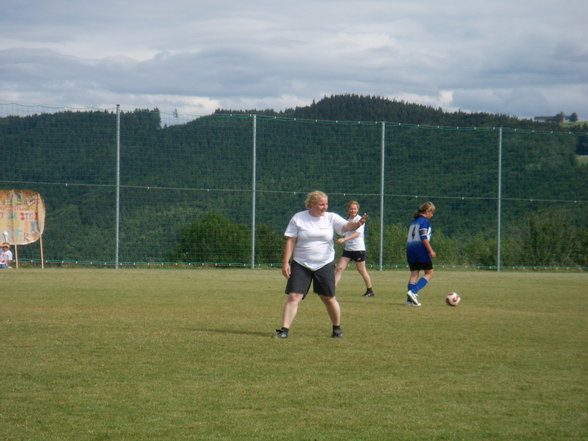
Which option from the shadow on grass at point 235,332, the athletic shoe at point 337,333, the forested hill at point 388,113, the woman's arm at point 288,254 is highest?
the forested hill at point 388,113

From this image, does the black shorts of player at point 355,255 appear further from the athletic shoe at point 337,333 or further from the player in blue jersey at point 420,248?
the athletic shoe at point 337,333

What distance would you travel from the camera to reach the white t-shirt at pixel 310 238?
1039 cm

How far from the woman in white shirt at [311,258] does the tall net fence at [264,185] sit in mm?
16314

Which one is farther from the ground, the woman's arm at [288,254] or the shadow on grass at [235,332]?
the woman's arm at [288,254]

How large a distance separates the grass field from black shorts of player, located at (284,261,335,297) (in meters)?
0.57

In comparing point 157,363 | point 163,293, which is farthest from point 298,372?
point 163,293

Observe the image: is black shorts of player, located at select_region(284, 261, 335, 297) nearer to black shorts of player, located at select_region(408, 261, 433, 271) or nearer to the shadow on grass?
the shadow on grass

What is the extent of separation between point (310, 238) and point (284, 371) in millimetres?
2705

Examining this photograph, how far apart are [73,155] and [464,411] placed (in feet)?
73.5

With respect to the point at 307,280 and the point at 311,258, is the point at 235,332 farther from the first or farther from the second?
the point at 311,258

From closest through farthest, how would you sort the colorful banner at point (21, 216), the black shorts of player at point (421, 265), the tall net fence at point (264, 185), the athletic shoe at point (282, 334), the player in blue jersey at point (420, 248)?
the athletic shoe at point (282, 334)
the player in blue jersey at point (420, 248)
the black shorts of player at point (421, 265)
the colorful banner at point (21, 216)
the tall net fence at point (264, 185)

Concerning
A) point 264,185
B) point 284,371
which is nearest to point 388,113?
point 264,185

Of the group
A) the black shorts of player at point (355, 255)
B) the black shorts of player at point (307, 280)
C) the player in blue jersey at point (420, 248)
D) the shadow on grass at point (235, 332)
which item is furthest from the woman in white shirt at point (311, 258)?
the black shorts of player at point (355, 255)

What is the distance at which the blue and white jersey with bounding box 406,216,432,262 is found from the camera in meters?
15.1
